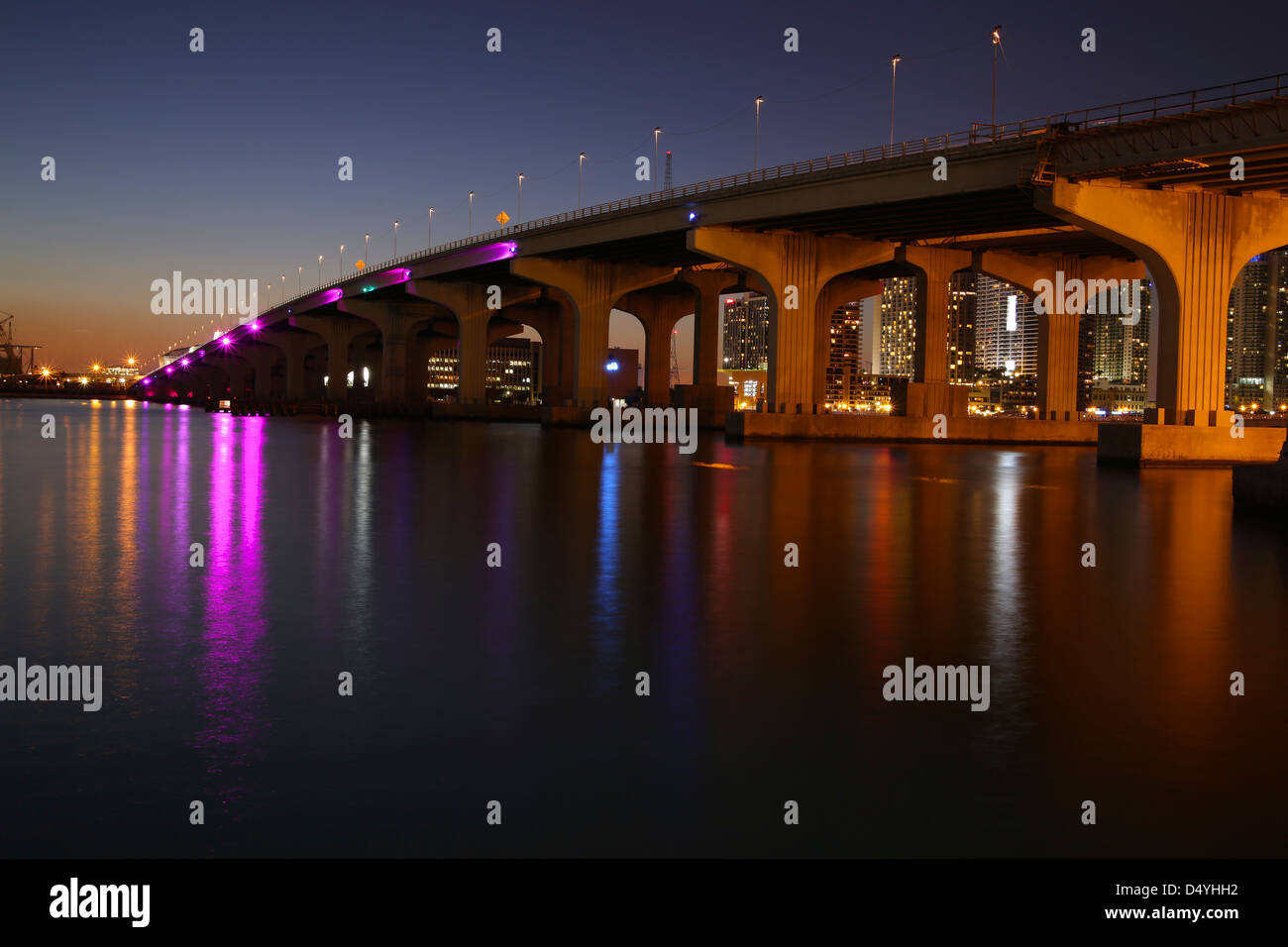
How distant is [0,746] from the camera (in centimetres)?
592

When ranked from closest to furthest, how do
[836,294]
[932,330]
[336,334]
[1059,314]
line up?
[932,330]
[1059,314]
[836,294]
[336,334]

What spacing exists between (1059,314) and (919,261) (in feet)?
37.2

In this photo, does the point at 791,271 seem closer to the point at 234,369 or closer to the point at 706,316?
the point at 706,316

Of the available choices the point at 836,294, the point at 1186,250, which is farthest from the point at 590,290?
the point at 1186,250

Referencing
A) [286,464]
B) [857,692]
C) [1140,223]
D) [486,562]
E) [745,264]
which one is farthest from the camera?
[745,264]

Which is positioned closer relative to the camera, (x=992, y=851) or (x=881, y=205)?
(x=992, y=851)

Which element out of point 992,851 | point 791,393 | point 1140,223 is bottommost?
point 992,851

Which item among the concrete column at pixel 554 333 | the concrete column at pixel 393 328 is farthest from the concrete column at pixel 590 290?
the concrete column at pixel 393 328

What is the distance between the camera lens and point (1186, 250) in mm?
41250

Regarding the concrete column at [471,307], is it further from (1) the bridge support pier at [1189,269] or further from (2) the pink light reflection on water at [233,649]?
(2) the pink light reflection on water at [233,649]

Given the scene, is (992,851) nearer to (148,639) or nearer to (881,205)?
(148,639)

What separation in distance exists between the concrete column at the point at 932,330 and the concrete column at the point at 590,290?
2081cm
